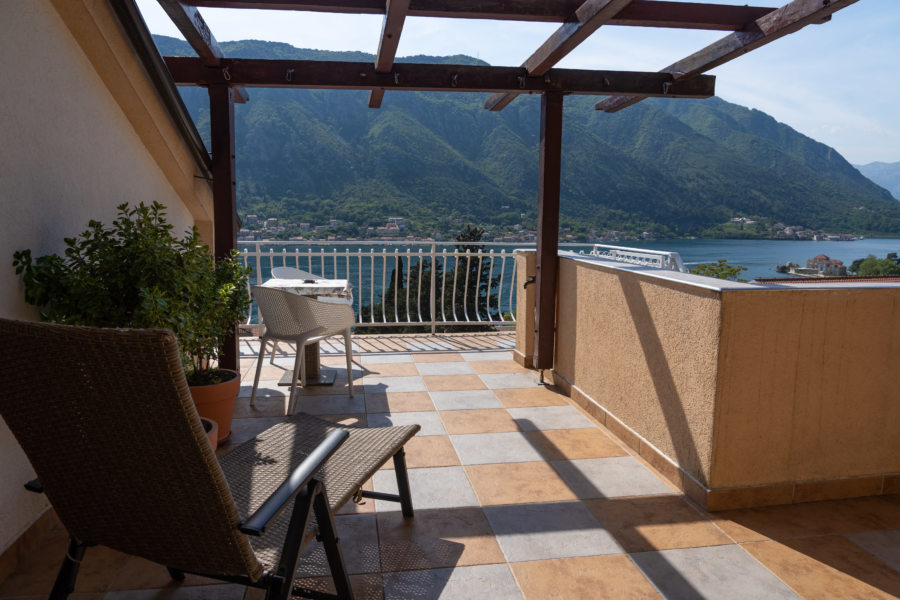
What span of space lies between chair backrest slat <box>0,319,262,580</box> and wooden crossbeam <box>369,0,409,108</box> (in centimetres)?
227

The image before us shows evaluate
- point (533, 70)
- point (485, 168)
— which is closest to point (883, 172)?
point (485, 168)

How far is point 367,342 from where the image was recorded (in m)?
5.87

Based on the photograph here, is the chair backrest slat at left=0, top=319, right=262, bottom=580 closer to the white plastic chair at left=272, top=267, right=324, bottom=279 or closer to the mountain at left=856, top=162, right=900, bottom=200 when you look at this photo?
the white plastic chair at left=272, top=267, right=324, bottom=279

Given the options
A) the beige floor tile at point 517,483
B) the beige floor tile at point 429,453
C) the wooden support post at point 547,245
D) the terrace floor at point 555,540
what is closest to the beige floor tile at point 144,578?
the terrace floor at point 555,540

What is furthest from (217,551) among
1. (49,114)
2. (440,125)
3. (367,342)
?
(440,125)

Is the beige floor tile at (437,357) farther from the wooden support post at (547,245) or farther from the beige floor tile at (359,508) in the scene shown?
the beige floor tile at (359,508)

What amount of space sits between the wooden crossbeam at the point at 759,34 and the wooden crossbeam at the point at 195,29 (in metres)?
3.14

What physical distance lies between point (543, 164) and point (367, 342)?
260 centimetres

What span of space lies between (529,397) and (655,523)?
177 centimetres

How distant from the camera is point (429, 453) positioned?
307 centimetres

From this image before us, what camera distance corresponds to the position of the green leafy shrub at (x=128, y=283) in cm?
222

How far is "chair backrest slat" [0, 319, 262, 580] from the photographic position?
1173 mm

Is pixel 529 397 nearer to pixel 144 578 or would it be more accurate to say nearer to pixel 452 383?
pixel 452 383

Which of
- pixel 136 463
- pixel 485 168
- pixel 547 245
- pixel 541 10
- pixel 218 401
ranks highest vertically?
pixel 485 168
